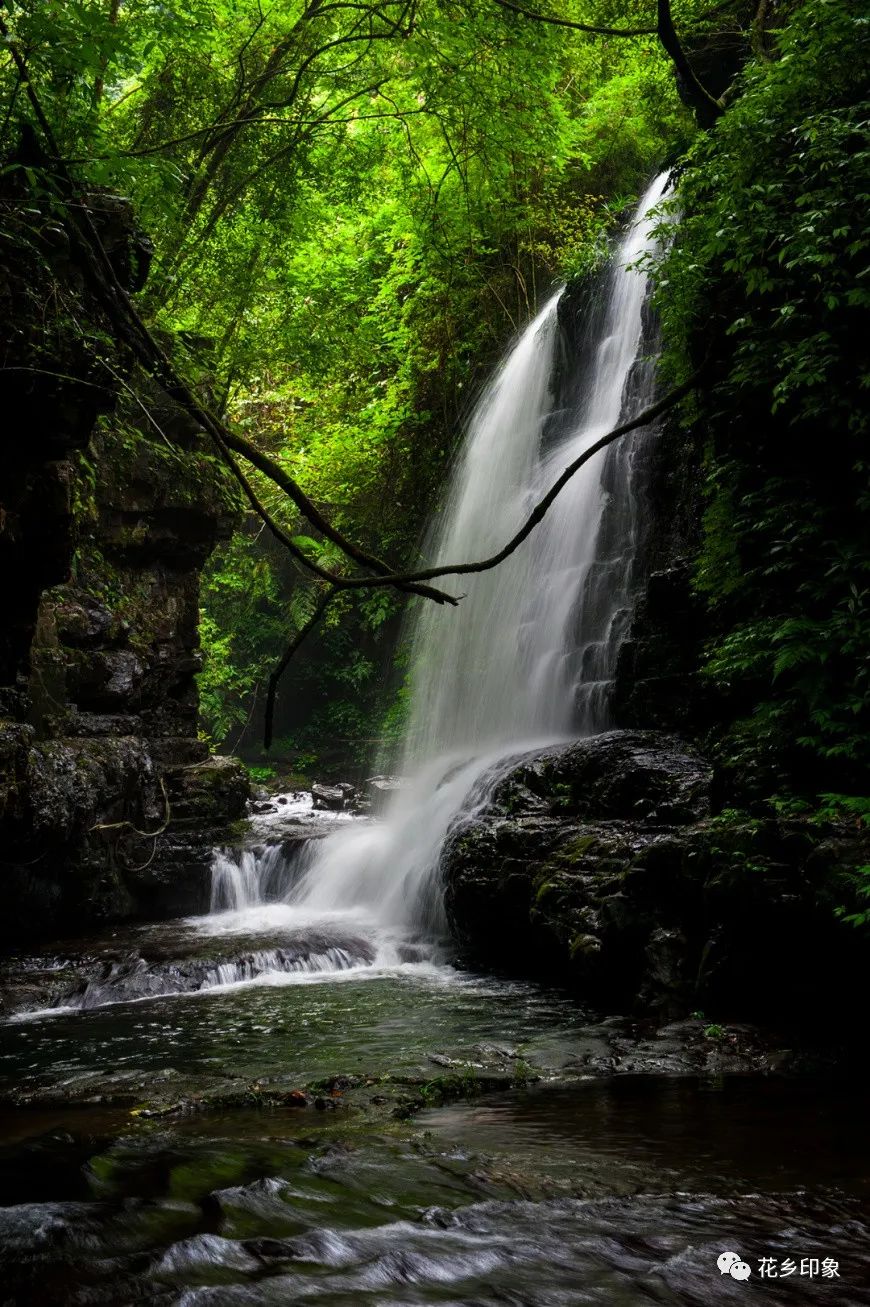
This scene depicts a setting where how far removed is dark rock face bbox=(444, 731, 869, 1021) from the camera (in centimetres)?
504

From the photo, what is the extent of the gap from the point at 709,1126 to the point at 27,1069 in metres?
4.10

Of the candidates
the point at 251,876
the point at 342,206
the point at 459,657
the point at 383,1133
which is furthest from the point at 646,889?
the point at 342,206

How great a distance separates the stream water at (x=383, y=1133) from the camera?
→ 2.14 metres

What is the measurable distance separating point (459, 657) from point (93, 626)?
5.98 metres

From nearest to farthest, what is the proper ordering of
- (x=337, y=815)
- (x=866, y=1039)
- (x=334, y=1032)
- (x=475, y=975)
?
(x=866, y=1039)
(x=334, y=1032)
(x=475, y=975)
(x=337, y=815)

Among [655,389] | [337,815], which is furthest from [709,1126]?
[337,815]

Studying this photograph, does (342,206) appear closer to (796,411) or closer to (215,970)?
(796,411)

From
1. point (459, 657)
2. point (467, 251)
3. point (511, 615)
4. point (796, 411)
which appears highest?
point (467, 251)

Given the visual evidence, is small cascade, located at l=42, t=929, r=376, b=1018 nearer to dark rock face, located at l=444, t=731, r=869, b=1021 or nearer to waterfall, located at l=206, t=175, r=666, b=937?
waterfall, located at l=206, t=175, r=666, b=937

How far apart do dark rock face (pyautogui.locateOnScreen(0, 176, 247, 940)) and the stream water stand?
2.99 ft

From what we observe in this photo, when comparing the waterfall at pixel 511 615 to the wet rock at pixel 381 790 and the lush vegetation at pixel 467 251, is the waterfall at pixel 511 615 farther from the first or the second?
the lush vegetation at pixel 467 251

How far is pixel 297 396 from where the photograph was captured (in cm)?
1894

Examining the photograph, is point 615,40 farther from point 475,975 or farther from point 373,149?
point 475,975

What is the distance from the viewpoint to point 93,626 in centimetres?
1078
